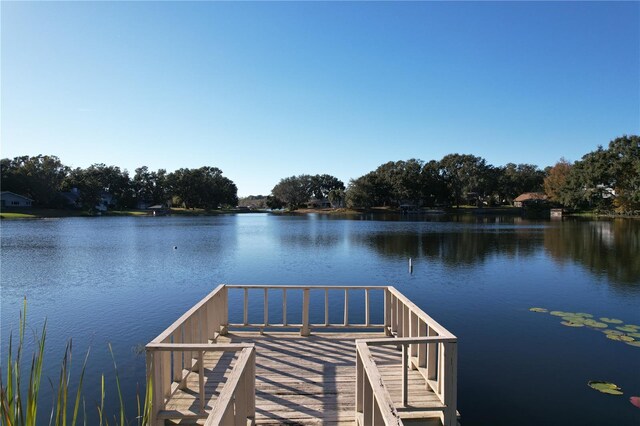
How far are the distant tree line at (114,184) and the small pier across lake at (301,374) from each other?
7626 centimetres

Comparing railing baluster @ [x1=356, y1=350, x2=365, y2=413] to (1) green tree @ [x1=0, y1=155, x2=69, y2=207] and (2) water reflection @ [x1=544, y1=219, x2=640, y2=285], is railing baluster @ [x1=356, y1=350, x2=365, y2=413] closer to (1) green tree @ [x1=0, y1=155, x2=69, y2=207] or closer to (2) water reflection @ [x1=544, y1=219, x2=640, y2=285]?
(2) water reflection @ [x1=544, y1=219, x2=640, y2=285]

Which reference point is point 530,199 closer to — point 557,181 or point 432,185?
point 557,181

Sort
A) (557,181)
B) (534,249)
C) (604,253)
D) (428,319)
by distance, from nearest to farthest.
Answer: (428,319), (604,253), (534,249), (557,181)

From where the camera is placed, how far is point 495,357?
→ 9.23 metres

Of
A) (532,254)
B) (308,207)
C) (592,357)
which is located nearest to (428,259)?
(532,254)

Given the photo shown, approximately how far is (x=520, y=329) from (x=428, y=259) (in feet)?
44.1

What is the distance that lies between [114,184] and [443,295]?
91.4 m

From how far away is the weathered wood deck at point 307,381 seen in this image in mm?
4699

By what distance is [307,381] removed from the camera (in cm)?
554

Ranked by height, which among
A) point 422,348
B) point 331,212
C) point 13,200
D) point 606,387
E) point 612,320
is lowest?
point 606,387

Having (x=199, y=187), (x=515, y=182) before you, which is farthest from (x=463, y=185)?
(x=199, y=187)

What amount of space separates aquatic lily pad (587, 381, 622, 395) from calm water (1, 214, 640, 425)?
15cm

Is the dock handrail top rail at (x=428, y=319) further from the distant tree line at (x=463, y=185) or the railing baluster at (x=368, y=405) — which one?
the distant tree line at (x=463, y=185)

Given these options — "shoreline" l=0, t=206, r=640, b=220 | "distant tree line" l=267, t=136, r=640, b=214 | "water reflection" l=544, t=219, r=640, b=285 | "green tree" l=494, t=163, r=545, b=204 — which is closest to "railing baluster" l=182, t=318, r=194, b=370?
"water reflection" l=544, t=219, r=640, b=285
